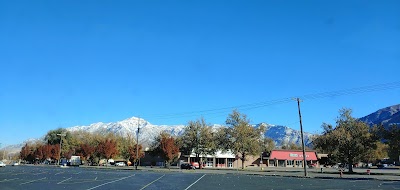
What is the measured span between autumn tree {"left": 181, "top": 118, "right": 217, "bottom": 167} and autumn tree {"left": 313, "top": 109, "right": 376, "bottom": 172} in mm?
35818

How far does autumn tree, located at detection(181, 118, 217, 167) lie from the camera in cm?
9112

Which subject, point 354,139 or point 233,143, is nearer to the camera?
point 354,139

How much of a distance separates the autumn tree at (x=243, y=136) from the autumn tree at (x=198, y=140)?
6551mm

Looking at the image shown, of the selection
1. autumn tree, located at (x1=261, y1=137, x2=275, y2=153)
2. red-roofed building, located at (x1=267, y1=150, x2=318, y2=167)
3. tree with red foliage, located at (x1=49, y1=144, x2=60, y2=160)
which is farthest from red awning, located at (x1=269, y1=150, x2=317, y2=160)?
tree with red foliage, located at (x1=49, y1=144, x2=60, y2=160)

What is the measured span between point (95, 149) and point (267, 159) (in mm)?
57147

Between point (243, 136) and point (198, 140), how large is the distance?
13398 millimetres

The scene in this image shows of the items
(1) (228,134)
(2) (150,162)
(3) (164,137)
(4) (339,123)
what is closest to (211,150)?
(1) (228,134)

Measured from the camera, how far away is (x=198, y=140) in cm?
9162

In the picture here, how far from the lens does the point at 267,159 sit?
116562mm

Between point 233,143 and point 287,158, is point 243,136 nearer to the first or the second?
point 233,143

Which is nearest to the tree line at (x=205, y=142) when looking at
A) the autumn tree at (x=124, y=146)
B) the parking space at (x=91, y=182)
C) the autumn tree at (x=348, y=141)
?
the autumn tree at (x=124, y=146)

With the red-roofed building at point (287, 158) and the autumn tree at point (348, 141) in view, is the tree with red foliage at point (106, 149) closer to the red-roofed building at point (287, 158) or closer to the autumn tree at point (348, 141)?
the red-roofed building at point (287, 158)

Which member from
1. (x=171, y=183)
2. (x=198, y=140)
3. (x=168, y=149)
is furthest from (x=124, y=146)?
(x=171, y=183)

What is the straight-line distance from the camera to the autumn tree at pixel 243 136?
278ft
